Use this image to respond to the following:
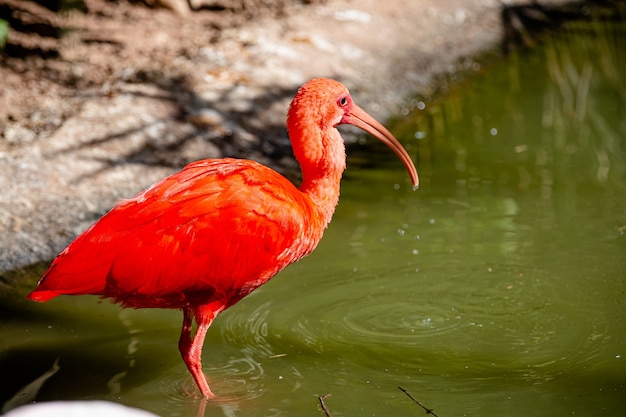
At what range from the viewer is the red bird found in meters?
3.78

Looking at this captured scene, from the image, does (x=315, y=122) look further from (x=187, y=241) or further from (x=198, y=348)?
(x=198, y=348)

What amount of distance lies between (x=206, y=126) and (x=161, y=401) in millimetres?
2608

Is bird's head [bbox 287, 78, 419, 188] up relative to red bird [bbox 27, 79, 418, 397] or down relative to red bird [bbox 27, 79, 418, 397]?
up

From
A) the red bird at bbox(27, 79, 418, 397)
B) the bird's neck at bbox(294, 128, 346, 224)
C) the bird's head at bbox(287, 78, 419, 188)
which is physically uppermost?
the bird's head at bbox(287, 78, 419, 188)

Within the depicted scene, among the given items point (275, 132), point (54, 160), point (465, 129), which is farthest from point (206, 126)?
point (465, 129)

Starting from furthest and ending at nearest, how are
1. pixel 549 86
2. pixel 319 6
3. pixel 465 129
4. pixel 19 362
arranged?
pixel 319 6
pixel 549 86
pixel 465 129
pixel 19 362

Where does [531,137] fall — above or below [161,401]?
above

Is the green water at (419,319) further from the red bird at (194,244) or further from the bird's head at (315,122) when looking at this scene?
the bird's head at (315,122)

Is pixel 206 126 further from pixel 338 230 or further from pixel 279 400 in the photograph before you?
pixel 279 400

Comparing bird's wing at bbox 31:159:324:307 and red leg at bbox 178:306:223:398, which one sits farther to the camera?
red leg at bbox 178:306:223:398

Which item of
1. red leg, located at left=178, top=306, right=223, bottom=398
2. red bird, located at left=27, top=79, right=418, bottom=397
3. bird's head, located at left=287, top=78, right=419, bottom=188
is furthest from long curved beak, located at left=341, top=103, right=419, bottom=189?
red leg, located at left=178, top=306, right=223, bottom=398

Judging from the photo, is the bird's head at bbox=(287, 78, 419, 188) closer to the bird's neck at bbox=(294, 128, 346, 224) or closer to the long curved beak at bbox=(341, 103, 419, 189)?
the bird's neck at bbox=(294, 128, 346, 224)

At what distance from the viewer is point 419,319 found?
4.40 m

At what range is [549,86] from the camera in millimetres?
7582
